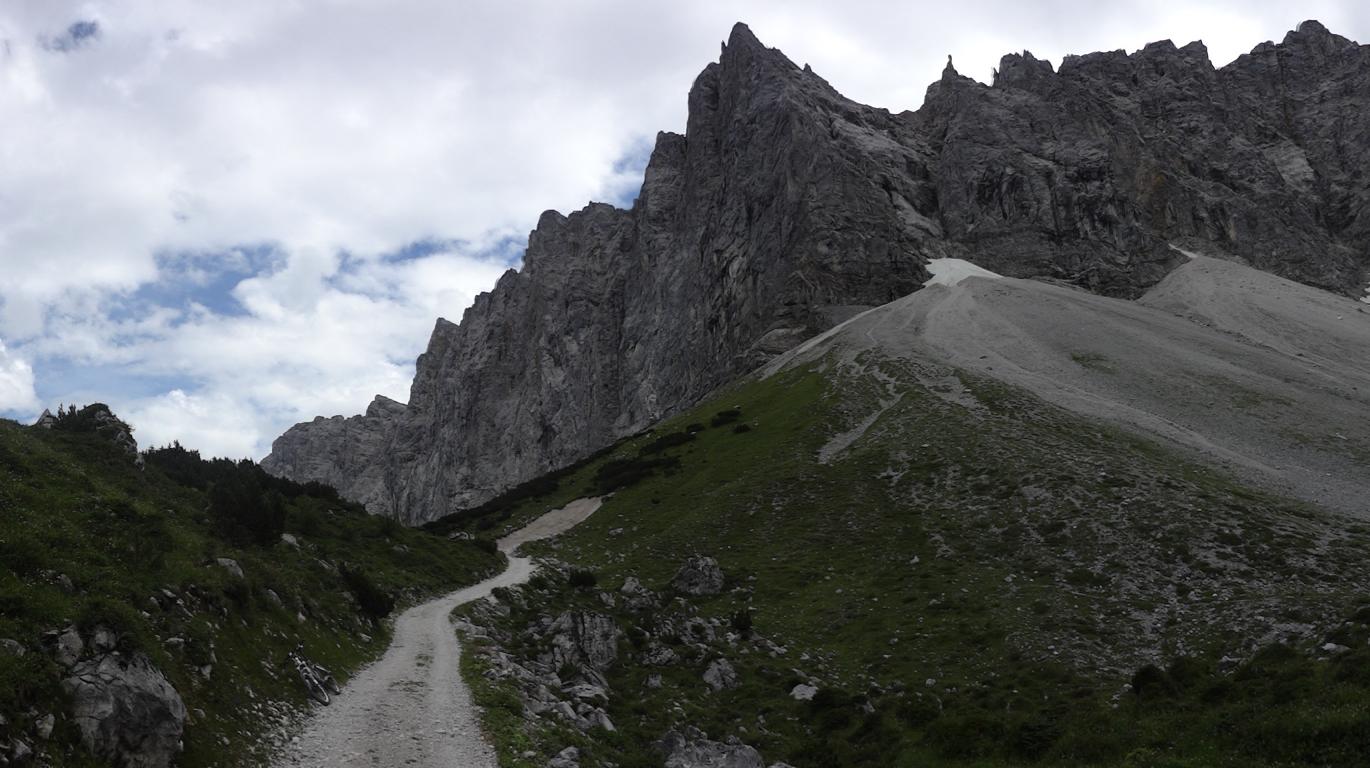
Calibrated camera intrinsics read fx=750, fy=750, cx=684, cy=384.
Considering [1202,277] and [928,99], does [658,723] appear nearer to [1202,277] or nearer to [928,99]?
[1202,277]

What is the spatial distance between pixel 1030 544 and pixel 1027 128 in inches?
5676

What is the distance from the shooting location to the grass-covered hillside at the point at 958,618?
18984 millimetres

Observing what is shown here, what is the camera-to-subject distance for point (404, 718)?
17000 millimetres

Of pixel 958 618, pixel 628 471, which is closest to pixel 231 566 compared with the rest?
pixel 958 618

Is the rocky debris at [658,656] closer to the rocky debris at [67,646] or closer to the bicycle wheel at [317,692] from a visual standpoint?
the bicycle wheel at [317,692]

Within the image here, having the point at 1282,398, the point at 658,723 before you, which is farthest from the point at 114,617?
the point at 1282,398

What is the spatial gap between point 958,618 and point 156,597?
2708 cm

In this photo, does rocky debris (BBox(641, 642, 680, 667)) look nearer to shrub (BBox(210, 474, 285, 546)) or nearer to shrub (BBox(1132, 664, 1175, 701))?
shrub (BBox(1132, 664, 1175, 701))

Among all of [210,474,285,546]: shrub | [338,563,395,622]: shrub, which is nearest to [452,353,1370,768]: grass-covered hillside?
[338,563,395,622]: shrub

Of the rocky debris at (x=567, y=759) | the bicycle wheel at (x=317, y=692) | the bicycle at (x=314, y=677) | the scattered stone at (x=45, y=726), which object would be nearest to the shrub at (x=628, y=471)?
the bicycle at (x=314, y=677)

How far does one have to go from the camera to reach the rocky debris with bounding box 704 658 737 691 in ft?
85.8

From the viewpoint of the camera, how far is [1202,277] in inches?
4860

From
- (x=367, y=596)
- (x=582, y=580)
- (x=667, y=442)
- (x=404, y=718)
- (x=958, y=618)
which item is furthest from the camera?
(x=667, y=442)

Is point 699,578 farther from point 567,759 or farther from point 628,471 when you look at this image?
point 628,471
